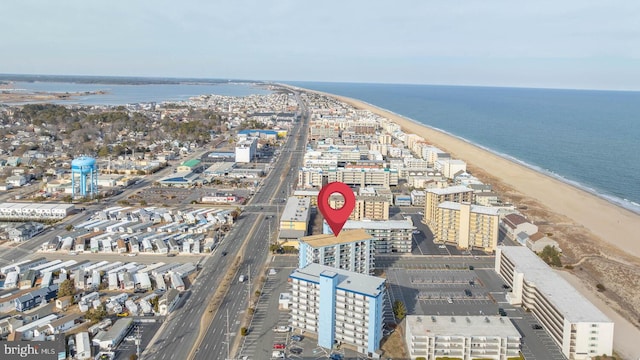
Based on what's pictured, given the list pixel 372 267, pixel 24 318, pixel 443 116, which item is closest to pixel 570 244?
pixel 372 267

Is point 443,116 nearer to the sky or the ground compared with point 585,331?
nearer to the sky

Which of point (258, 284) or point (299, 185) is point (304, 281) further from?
point (299, 185)

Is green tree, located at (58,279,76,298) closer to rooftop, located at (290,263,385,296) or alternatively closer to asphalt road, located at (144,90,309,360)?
asphalt road, located at (144,90,309,360)

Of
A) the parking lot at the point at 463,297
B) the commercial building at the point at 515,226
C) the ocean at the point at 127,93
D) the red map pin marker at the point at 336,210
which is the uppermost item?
the ocean at the point at 127,93

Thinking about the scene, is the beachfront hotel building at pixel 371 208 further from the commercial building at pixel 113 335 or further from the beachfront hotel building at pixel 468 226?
the commercial building at pixel 113 335

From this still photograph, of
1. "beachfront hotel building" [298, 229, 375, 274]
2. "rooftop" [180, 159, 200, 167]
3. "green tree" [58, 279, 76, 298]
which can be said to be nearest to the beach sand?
"beachfront hotel building" [298, 229, 375, 274]

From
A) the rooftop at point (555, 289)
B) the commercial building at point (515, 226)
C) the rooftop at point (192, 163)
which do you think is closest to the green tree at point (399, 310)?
the rooftop at point (555, 289)
